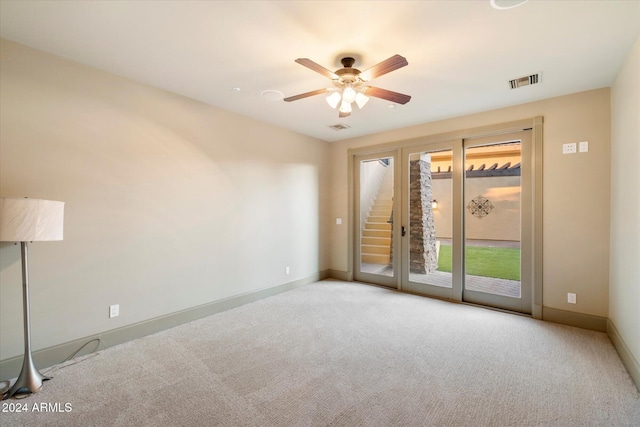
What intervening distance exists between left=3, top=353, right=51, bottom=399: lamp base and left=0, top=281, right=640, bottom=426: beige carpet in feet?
0.28

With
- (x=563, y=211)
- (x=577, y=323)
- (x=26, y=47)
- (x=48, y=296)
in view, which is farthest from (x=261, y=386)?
(x=563, y=211)

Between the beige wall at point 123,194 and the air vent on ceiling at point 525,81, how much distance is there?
3.33 m

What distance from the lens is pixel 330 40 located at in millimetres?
2363

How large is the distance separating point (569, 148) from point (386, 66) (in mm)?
2851

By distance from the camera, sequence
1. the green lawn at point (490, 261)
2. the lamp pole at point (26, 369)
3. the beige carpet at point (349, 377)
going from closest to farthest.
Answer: the beige carpet at point (349, 377)
the lamp pole at point (26, 369)
the green lawn at point (490, 261)

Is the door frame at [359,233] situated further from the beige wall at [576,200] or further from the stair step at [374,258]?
the beige wall at [576,200]

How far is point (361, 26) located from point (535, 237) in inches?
133

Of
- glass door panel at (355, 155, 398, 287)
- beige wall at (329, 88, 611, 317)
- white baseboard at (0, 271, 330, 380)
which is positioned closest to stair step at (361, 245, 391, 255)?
glass door panel at (355, 155, 398, 287)

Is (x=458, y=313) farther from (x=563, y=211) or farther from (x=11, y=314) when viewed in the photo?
(x=11, y=314)

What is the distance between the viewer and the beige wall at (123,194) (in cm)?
246

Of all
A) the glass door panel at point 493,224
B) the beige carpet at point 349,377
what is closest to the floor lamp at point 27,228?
the beige carpet at point 349,377

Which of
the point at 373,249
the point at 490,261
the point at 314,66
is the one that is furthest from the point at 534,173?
the point at 314,66

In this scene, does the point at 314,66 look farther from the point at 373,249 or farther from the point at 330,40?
the point at 373,249

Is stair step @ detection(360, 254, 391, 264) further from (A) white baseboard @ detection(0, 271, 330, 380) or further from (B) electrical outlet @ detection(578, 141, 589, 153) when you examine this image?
(B) electrical outlet @ detection(578, 141, 589, 153)
